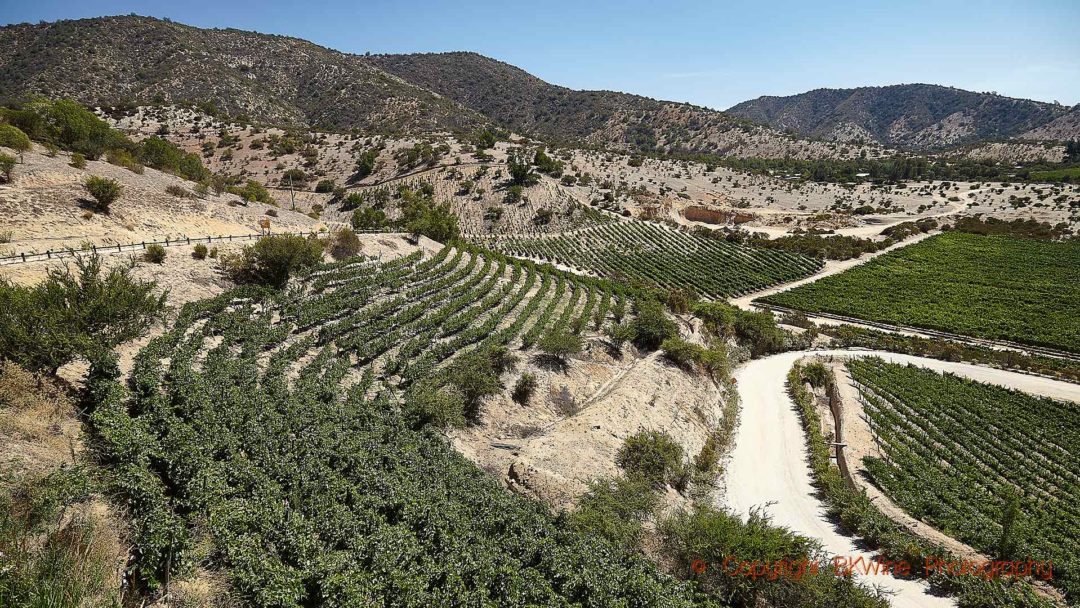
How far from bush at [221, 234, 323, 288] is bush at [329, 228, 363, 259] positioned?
614 centimetres

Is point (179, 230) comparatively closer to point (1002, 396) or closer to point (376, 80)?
point (1002, 396)

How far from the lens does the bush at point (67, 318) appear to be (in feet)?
45.7

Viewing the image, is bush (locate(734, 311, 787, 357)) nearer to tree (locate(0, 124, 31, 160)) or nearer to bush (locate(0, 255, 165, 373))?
bush (locate(0, 255, 165, 373))

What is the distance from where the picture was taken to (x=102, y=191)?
93.2 ft

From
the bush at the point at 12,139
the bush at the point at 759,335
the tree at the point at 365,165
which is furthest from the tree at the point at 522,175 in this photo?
the bush at the point at 12,139

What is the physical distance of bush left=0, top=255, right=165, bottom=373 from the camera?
13938mm

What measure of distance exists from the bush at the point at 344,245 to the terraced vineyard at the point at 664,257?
31430mm

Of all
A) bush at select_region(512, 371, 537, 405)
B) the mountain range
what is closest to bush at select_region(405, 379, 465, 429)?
bush at select_region(512, 371, 537, 405)

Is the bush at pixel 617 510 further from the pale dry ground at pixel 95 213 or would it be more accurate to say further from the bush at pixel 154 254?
the pale dry ground at pixel 95 213

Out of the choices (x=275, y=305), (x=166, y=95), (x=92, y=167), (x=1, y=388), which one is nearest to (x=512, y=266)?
(x=275, y=305)

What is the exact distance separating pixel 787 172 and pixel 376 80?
11871cm

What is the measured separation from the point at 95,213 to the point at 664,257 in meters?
61.4

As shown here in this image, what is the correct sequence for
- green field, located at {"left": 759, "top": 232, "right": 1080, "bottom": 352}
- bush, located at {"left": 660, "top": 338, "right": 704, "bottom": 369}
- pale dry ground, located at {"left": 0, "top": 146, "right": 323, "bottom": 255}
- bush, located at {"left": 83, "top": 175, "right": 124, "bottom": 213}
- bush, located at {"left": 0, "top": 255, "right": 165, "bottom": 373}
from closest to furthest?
1. bush, located at {"left": 0, "top": 255, "right": 165, "bottom": 373}
2. pale dry ground, located at {"left": 0, "top": 146, "right": 323, "bottom": 255}
3. bush, located at {"left": 83, "top": 175, "right": 124, "bottom": 213}
4. bush, located at {"left": 660, "top": 338, "right": 704, "bottom": 369}
5. green field, located at {"left": 759, "top": 232, "right": 1080, "bottom": 352}

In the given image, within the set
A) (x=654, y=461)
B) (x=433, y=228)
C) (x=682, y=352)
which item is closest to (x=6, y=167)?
(x=433, y=228)
